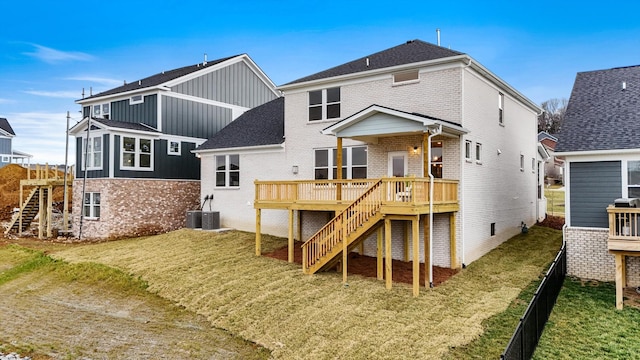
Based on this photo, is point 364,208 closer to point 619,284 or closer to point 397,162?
point 397,162

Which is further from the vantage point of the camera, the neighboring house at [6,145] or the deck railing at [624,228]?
the neighboring house at [6,145]

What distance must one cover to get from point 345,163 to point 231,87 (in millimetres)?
13380

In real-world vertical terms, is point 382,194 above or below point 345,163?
below

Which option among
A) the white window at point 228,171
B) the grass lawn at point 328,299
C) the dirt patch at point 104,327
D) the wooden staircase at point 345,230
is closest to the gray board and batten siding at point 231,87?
the white window at point 228,171

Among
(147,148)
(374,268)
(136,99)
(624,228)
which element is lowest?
(374,268)

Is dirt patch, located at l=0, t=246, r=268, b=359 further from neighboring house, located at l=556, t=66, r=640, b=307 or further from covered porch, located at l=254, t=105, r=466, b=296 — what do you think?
neighboring house, located at l=556, t=66, r=640, b=307

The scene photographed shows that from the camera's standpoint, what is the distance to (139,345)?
375 inches

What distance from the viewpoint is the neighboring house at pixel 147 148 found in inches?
869

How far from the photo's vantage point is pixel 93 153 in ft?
75.5

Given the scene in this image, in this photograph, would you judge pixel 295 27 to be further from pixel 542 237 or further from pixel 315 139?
pixel 542 237

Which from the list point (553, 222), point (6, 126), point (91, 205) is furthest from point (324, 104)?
point (6, 126)

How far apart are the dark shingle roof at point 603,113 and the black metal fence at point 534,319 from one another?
4.03 metres

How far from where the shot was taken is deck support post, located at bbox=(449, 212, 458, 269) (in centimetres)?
1412

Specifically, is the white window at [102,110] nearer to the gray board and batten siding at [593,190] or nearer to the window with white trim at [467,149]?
the window with white trim at [467,149]
